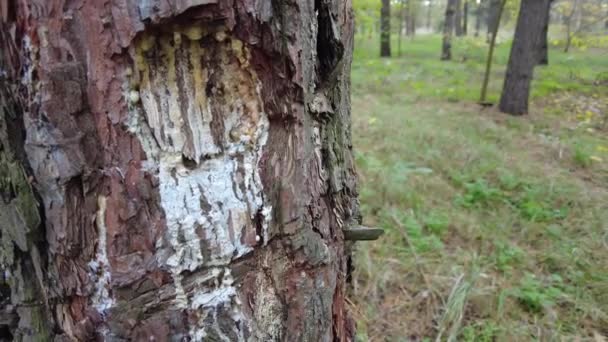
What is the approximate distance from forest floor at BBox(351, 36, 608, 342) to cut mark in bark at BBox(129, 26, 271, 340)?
127cm

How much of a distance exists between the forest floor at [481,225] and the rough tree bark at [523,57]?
0.27 metres

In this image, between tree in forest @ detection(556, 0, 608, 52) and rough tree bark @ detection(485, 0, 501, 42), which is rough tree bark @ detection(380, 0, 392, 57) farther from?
tree in forest @ detection(556, 0, 608, 52)

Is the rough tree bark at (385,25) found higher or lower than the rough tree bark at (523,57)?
higher

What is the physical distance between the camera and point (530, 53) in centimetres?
639

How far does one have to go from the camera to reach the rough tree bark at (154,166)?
0.66m

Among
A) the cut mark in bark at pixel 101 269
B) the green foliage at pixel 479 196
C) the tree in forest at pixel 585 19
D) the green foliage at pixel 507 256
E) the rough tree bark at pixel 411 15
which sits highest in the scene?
the rough tree bark at pixel 411 15

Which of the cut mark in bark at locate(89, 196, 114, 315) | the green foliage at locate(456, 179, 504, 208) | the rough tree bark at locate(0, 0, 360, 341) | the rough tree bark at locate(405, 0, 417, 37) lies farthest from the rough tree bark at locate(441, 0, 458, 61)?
the cut mark in bark at locate(89, 196, 114, 315)

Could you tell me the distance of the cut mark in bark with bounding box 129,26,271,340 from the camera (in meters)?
0.72

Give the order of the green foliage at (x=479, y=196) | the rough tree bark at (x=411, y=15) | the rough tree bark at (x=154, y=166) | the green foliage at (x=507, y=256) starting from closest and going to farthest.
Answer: the rough tree bark at (x=154, y=166) < the green foliage at (x=507, y=256) < the green foliage at (x=479, y=196) < the rough tree bark at (x=411, y=15)

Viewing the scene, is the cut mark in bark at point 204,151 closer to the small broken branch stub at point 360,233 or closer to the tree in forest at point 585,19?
the small broken branch stub at point 360,233

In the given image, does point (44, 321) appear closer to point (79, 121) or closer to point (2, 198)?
point (2, 198)

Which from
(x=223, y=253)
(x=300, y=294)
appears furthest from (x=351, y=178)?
(x=223, y=253)

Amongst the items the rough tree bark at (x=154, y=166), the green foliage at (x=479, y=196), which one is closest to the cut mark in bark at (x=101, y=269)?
the rough tree bark at (x=154, y=166)

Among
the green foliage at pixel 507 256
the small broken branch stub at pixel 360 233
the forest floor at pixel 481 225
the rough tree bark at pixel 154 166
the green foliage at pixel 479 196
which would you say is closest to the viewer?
the rough tree bark at pixel 154 166
